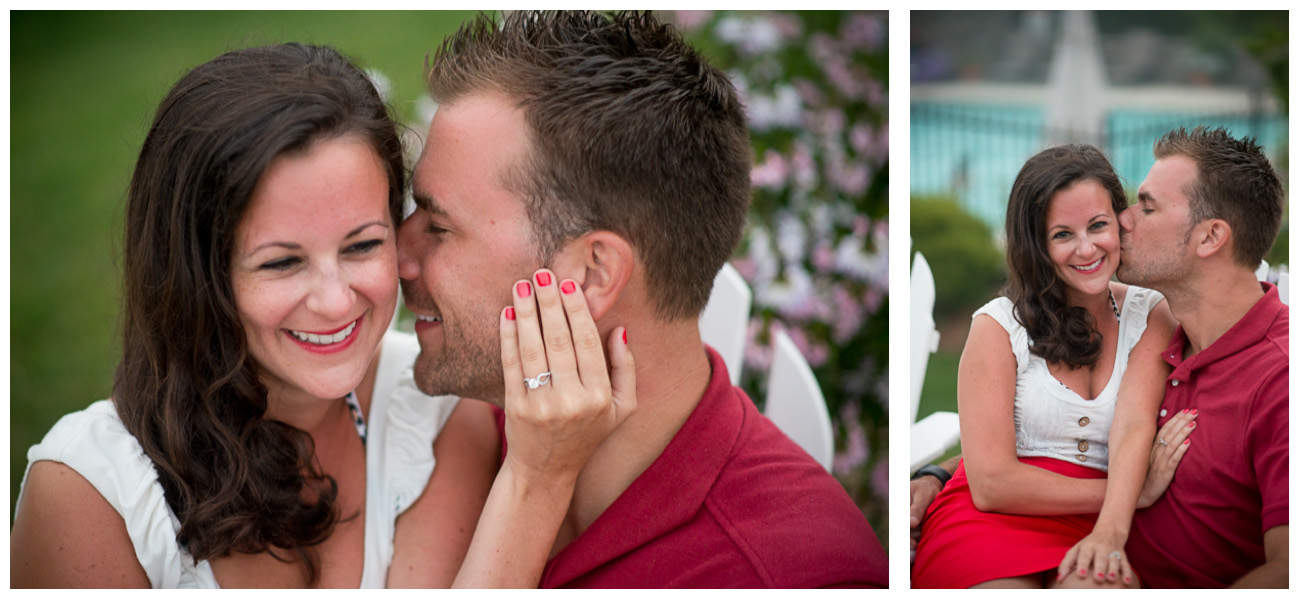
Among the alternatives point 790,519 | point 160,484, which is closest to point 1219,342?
point 790,519

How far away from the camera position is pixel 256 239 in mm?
1658

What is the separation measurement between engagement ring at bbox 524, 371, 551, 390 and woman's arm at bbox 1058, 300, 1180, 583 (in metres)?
1.04

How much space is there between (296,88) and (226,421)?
687 mm

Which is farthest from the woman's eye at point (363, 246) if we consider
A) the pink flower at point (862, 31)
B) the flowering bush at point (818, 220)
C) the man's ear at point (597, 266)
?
the pink flower at point (862, 31)

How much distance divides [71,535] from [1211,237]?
215 centimetres

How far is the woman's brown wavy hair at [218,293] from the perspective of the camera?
163 cm

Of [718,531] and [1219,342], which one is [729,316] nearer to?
[718,531]

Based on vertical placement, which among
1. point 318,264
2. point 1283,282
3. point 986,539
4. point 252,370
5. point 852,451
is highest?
point 318,264

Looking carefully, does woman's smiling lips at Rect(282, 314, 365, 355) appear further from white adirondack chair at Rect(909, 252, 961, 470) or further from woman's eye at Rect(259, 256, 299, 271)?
white adirondack chair at Rect(909, 252, 961, 470)

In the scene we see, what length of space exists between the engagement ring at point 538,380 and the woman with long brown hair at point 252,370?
3 centimetres

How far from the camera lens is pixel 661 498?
1.93m

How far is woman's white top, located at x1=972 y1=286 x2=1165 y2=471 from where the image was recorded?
5.44ft

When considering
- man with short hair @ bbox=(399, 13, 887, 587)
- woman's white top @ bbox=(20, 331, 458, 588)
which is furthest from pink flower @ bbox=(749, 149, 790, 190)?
woman's white top @ bbox=(20, 331, 458, 588)
